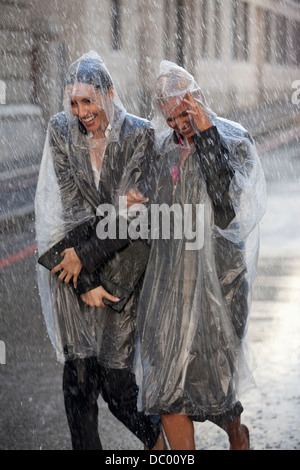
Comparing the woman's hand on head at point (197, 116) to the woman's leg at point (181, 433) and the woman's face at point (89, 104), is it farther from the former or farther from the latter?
the woman's leg at point (181, 433)

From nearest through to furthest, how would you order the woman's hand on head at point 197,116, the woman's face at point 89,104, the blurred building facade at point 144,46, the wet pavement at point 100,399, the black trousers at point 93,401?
the woman's hand on head at point 197,116 → the woman's face at point 89,104 → the black trousers at point 93,401 → the wet pavement at point 100,399 → the blurred building facade at point 144,46

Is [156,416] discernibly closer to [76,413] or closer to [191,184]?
[76,413]

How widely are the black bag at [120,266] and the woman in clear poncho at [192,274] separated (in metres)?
0.04

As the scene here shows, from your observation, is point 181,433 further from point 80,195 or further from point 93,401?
point 80,195

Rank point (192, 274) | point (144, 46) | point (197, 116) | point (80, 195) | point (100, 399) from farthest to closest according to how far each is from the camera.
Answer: point (144, 46) → point (100, 399) → point (80, 195) → point (192, 274) → point (197, 116)

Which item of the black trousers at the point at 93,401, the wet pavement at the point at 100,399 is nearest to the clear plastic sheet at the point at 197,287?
the black trousers at the point at 93,401

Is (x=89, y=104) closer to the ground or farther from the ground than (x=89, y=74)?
closer to the ground

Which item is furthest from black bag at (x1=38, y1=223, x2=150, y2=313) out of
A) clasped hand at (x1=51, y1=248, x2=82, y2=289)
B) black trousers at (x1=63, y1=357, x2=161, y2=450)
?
black trousers at (x1=63, y1=357, x2=161, y2=450)

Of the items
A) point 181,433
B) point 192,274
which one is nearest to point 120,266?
point 192,274

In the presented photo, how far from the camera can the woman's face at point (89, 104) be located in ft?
11.5

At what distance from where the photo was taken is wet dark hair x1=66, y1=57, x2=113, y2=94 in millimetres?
3514

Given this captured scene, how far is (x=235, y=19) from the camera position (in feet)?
90.8

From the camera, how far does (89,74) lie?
3.52m

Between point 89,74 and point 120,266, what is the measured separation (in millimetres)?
736
